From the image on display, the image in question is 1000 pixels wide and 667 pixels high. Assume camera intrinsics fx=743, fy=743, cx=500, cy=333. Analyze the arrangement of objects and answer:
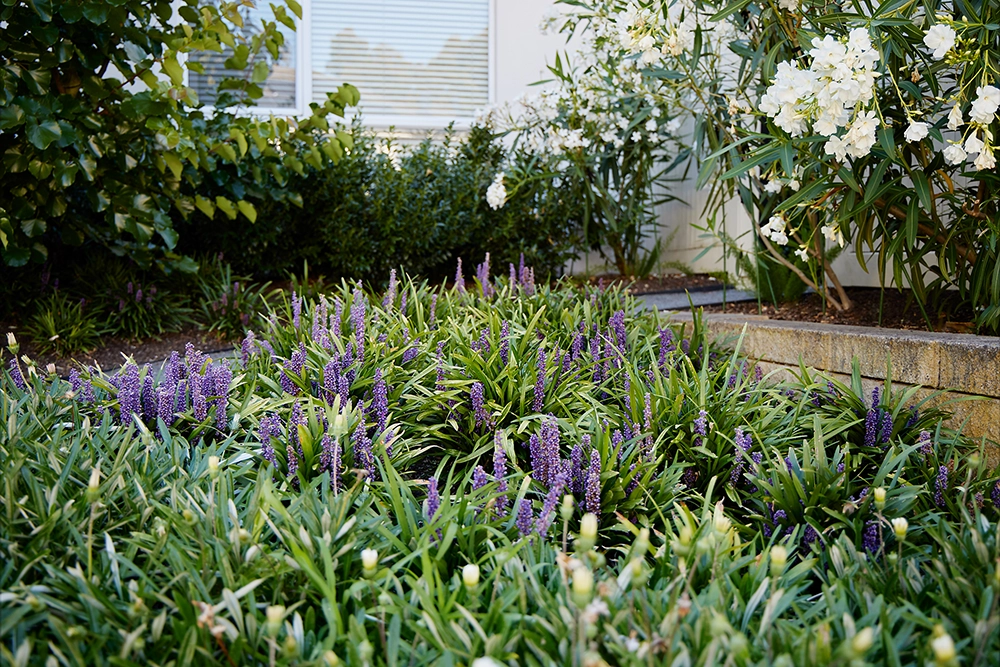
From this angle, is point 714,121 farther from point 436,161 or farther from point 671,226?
point 671,226

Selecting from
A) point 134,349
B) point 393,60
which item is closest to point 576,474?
point 134,349

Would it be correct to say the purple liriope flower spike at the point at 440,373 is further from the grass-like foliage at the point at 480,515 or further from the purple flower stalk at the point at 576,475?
the purple flower stalk at the point at 576,475

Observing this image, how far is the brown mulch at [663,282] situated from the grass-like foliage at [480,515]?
1856 mm

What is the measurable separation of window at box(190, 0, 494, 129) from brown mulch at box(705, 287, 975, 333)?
3.54 metres

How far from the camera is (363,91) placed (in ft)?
20.6

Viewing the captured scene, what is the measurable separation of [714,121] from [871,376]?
1426 millimetres

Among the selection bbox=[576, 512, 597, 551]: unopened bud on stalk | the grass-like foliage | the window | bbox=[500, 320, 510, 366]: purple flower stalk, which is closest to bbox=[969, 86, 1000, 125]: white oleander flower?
the grass-like foliage

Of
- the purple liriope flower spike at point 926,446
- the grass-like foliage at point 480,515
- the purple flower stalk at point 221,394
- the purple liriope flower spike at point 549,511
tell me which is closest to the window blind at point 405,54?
the grass-like foliage at point 480,515

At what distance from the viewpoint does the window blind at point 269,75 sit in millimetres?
5938

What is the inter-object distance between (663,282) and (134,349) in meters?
3.27

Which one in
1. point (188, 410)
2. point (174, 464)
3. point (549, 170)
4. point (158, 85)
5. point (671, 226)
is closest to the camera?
point (174, 464)

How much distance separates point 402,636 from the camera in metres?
1.31

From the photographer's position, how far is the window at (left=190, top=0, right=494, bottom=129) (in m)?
6.16

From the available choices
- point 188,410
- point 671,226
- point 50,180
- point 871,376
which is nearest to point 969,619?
point 871,376
